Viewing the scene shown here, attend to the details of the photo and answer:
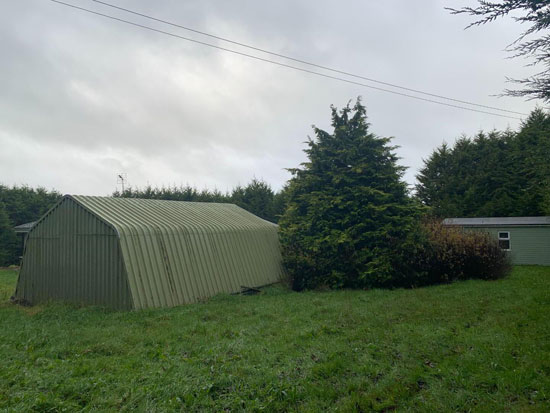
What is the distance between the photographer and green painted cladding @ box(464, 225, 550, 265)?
1745cm

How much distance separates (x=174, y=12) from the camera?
30.8ft

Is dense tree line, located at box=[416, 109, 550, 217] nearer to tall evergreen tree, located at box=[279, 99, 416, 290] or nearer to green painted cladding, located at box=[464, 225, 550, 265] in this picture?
green painted cladding, located at box=[464, 225, 550, 265]

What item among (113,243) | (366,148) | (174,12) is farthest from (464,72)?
(113,243)

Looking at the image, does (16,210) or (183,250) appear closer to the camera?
(183,250)

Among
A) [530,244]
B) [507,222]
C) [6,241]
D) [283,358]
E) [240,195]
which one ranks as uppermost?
[240,195]

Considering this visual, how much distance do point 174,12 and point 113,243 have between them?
6444 mm

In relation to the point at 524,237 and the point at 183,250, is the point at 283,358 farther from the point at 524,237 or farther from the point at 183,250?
the point at 524,237

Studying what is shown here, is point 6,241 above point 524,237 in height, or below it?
above

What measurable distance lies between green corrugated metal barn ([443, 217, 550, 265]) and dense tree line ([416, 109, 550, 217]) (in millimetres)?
3388

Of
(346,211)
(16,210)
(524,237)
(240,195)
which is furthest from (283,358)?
(16,210)

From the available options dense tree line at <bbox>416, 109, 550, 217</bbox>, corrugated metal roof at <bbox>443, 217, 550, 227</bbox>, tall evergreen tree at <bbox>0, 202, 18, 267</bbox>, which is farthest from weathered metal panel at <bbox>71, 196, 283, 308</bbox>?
dense tree line at <bbox>416, 109, 550, 217</bbox>

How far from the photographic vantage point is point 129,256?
26.4 feet

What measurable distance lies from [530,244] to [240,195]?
52.4 ft

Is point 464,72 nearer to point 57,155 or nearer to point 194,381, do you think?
point 194,381
